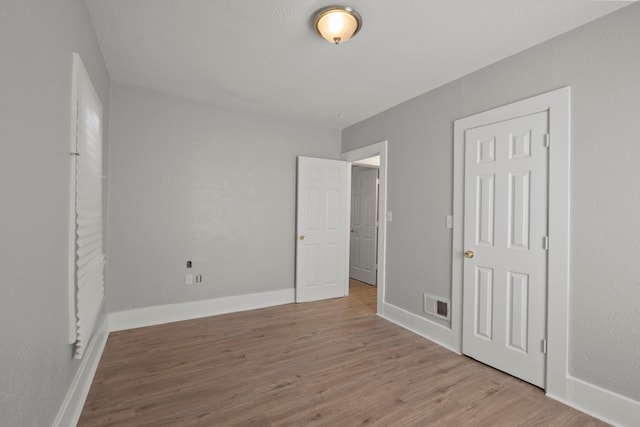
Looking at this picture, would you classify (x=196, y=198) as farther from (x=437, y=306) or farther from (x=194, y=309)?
(x=437, y=306)

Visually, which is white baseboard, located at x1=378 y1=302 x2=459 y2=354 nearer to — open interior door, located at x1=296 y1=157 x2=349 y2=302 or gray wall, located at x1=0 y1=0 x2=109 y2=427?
open interior door, located at x1=296 y1=157 x2=349 y2=302

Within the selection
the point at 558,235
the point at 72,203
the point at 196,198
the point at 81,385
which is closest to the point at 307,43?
the point at 72,203

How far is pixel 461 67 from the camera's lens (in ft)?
8.75

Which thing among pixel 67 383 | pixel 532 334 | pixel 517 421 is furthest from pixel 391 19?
pixel 67 383

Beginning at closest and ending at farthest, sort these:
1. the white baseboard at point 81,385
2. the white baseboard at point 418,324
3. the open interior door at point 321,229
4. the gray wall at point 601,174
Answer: the white baseboard at point 81,385
the gray wall at point 601,174
the white baseboard at point 418,324
the open interior door at point 321,229

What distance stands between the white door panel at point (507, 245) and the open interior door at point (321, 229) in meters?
2.08

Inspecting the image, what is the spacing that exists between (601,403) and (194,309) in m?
3.75

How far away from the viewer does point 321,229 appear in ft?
14.4

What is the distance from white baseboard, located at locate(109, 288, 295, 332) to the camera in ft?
10.5

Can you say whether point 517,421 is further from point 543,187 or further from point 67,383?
point 67,383

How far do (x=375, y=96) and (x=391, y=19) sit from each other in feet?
4.41

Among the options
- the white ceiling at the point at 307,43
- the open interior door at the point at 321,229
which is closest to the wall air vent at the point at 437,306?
the open interior door at the point at 321,229

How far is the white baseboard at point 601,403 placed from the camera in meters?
1.81

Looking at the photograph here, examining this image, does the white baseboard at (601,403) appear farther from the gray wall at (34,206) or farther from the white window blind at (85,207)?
the white window blind at (85,207)
